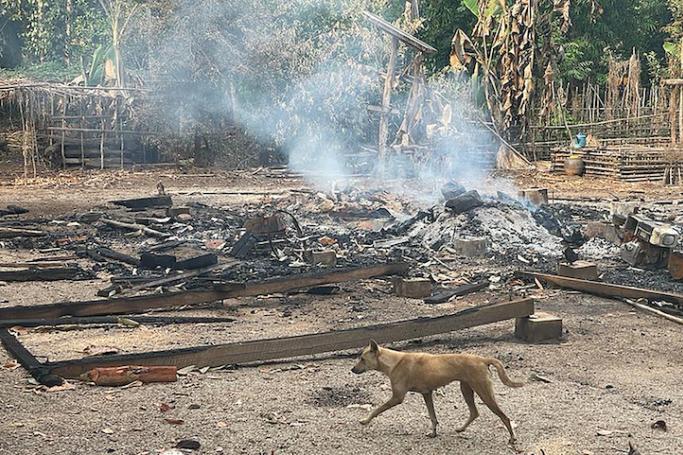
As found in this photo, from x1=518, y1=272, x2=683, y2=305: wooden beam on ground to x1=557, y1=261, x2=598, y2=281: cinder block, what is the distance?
22 centimetres

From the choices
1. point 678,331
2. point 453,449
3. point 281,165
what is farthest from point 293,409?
point 281,165

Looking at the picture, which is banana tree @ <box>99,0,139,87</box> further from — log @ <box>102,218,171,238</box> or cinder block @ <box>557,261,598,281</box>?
cinder block @ <box>557,261,598,281</box>

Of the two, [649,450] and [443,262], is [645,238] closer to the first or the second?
[443,262]

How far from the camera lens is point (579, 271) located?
10477 millimetres

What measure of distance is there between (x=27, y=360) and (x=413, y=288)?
15.3 ft

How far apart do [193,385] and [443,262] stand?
630cm

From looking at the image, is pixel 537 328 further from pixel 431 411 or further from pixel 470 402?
pixel 431 411

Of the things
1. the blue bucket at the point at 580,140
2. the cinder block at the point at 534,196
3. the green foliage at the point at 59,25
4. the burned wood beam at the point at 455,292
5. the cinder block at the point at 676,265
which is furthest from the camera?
the green foliage at the point at 59,25

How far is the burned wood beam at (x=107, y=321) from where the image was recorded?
809 cm

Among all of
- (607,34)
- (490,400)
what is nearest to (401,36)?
(607,34)

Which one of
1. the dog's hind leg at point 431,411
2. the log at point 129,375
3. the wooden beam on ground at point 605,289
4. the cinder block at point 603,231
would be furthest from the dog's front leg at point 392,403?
the cinder block at point 603,231

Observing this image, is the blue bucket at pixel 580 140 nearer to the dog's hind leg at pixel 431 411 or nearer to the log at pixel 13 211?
the log at pixel 13 211

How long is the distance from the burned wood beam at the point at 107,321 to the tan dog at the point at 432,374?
11.5ft

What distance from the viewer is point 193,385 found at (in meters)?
6.39
